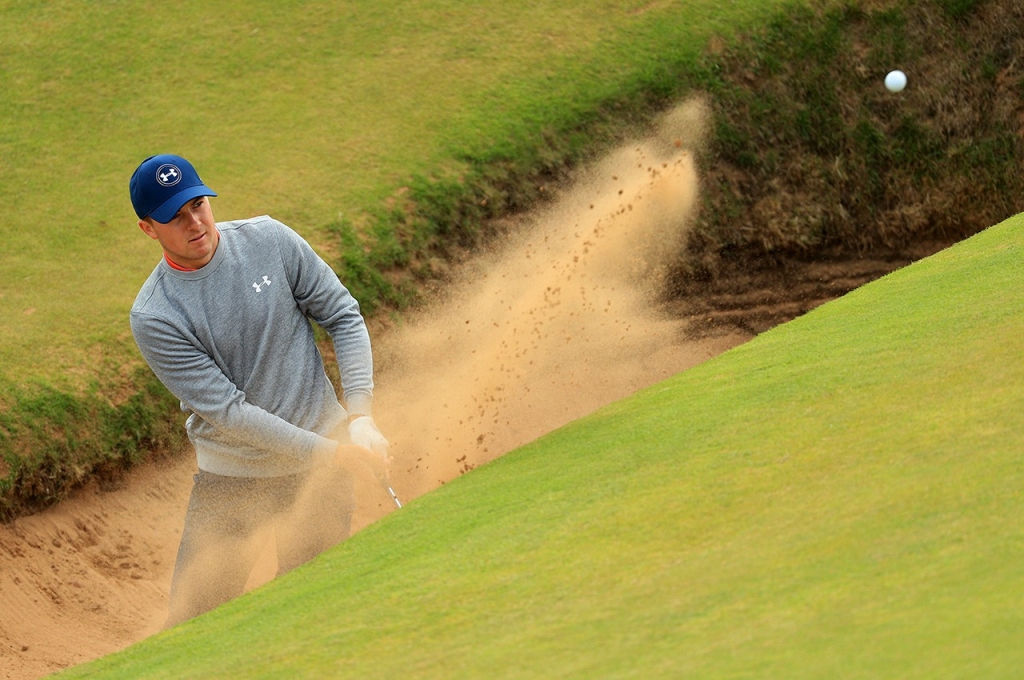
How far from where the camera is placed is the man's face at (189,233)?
5.60m

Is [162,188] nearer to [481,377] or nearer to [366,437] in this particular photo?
[366,437]

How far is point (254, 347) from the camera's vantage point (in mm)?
5863

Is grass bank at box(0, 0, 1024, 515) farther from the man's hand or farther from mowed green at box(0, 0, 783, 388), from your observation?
the man's hand

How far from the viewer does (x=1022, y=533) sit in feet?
11.8

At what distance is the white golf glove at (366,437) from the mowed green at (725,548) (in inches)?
13.4

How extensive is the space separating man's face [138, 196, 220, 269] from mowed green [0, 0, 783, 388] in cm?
454

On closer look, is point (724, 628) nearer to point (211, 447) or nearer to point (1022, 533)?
point (1022, 533)

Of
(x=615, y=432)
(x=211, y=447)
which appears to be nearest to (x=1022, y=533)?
(x=615, y=432)

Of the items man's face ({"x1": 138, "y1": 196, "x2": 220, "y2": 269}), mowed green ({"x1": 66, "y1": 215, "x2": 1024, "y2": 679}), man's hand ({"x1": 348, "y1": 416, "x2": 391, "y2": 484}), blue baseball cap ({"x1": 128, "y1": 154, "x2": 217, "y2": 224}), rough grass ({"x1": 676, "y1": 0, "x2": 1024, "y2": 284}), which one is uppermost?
blue baseball cap ({"x1": 128, "y1": 154, "x2": 217, "y2": 224})

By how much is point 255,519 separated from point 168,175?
1770 millimetres

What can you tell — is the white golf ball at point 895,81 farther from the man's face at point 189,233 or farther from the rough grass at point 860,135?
the man's face at point 189,233

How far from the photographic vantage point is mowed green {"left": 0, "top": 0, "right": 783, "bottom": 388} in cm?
1123

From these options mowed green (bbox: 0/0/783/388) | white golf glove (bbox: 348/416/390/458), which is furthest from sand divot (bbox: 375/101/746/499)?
white golf glove (bbox: 348/416/390/458)

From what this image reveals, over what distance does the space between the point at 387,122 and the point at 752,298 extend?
14.0 feet
